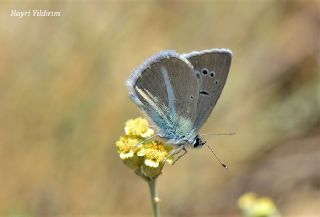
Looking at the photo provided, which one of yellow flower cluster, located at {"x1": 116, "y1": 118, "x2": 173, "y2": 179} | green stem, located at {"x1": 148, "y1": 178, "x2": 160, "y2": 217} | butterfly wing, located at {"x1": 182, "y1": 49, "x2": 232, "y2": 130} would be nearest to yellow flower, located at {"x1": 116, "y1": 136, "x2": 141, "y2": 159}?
yellow flower cluster, located at {"x1": 116, "y1": 118, "x2": 173, "y2": 179}

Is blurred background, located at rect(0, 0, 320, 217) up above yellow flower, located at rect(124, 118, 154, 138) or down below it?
above

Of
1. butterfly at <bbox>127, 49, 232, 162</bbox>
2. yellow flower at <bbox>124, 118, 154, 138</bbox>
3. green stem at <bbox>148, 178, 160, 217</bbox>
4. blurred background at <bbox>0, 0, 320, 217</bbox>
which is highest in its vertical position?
blurred background at <bbox>0, 0, 320, 217</bbox>

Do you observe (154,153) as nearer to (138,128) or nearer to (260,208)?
(138,128)

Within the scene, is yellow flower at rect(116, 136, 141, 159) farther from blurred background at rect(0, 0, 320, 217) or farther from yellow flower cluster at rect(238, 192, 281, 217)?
blurred background at rect(0, 0, 320, 217)

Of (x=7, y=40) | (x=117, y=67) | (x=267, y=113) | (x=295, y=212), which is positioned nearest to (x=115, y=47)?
(x=117, y=67)

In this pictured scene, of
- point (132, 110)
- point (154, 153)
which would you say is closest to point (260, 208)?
point (154, 153)

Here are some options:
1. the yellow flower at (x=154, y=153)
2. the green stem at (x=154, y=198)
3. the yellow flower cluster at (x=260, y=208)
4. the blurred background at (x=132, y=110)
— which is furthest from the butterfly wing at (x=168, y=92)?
the blurred background at (x=132, y=110)

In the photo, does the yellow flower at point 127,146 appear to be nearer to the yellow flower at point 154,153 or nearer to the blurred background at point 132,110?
the yellow flower at point 154,153

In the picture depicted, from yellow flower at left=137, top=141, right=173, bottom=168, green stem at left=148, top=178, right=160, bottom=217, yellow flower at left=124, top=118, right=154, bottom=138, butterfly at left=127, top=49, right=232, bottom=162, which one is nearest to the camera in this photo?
green stem at left=148, top=178, right=160, bottom=217
